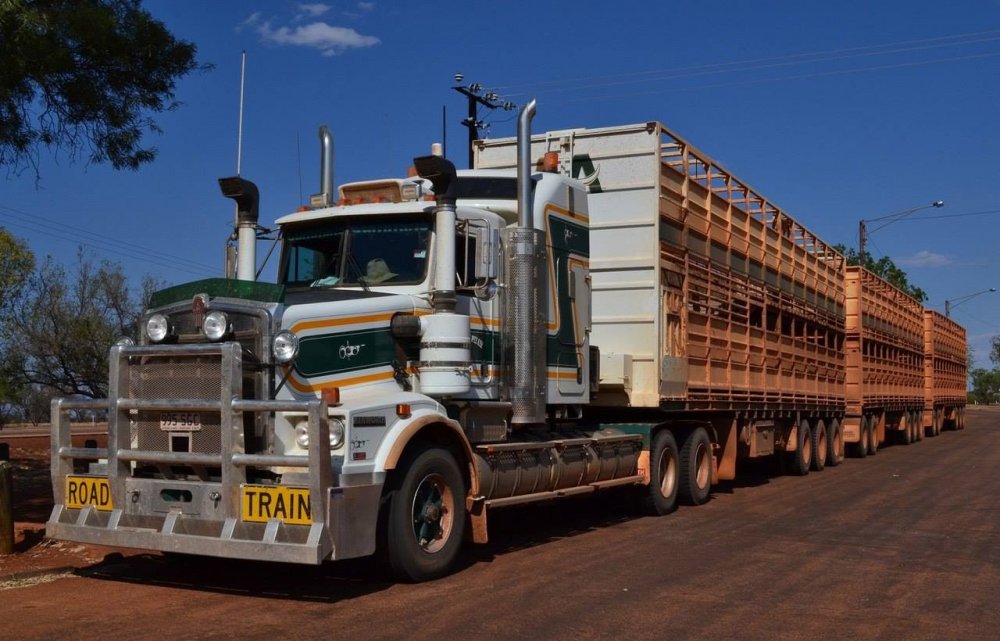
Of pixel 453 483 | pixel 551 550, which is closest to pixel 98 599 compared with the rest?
pixel 453 483

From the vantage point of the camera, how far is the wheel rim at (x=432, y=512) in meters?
7.91

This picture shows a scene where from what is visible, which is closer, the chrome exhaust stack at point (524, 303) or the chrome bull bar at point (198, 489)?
the chrome bull bar at point (198, 489)

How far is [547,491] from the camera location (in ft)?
32.8

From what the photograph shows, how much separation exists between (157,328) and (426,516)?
97.3 inches

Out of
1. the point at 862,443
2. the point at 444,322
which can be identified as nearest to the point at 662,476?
the point at 444,322

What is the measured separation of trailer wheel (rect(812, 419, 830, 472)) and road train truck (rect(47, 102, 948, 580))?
20.0 feet

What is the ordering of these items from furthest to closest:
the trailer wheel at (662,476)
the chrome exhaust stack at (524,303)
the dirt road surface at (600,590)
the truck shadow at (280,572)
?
the trailer wheel at (662,476)
the chrome exhaust stack at (524,303)
the truck shadow at (280,572)
the dirt road surface at (600,590)

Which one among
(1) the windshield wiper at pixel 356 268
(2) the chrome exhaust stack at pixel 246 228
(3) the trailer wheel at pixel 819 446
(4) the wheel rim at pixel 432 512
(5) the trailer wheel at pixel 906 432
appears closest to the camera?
(4) the wheel rim at pixel 432 512

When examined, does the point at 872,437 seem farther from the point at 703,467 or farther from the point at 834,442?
the point at 703,467

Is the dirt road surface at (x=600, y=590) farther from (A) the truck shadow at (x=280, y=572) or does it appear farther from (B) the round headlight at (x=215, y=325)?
(B) the round headlight at (x=215, y=325)

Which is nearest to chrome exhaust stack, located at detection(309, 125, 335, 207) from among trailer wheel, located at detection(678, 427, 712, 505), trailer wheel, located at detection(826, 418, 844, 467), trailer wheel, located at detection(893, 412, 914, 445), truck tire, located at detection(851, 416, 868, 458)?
trailer wheel, located at detection(678, 427, 712, 505)

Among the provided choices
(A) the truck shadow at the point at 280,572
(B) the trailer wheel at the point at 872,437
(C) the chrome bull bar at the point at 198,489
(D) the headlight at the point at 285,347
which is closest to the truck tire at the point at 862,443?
(B) the trailer wheel at the point at 872,437

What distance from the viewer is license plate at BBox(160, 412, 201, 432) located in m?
7.32

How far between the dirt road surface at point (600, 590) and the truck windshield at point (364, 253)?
2.41m
